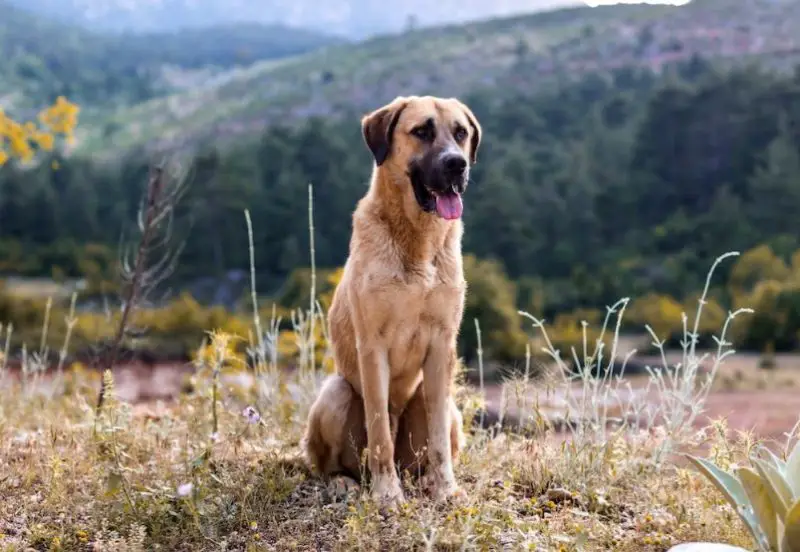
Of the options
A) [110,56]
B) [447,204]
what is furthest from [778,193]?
[110,56]

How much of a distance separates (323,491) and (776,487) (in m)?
2.19

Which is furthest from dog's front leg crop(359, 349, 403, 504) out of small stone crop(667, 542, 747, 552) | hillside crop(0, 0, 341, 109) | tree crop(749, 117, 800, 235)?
hillside crop(0, 0, 341, 109)

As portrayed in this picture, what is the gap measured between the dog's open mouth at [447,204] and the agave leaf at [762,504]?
165cm

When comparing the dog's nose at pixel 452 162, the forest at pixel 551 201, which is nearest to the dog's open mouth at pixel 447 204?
the dog's nose at pixel 452 162

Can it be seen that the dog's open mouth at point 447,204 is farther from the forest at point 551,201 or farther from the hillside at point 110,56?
the hillside at point 110,56

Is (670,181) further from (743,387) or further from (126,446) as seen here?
(126,446)

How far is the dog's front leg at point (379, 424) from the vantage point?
4.03 m

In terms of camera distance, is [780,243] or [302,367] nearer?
[302,367]

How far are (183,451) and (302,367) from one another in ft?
4.89

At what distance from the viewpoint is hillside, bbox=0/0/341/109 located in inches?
3093

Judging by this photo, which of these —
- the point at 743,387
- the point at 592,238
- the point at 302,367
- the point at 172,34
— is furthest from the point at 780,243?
the point at 172,34

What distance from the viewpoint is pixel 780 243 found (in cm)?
3416

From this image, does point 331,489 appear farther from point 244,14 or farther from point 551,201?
point 244,14

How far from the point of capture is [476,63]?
236ft
